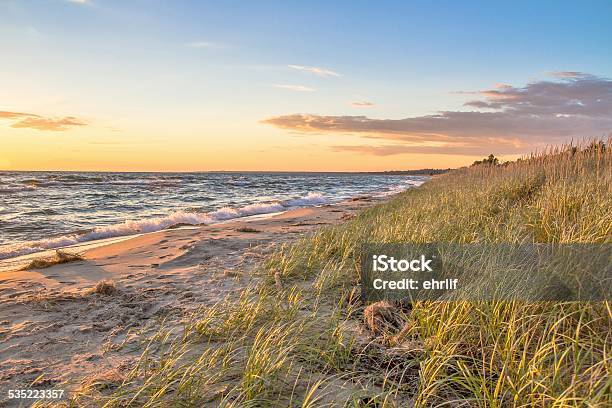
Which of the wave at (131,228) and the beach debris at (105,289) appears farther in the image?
the wave at (131,228)

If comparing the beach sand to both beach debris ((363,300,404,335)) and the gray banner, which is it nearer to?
beach debris ((363,300,404,335))

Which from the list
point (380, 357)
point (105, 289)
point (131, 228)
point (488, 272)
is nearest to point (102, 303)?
point (105, 289)

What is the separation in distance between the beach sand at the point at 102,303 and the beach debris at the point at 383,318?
1836mm

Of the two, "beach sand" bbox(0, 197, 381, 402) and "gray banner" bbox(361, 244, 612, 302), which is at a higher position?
"gray banner" bbox(361, 244, 612, 302)

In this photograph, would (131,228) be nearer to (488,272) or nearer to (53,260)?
(53,260)

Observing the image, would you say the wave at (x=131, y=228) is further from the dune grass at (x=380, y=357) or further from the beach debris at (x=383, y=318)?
the beach debris at (x=383, y=318)

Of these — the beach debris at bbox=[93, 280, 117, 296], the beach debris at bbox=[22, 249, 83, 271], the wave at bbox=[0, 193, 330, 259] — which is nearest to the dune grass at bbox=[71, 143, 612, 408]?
the beach debris at bbox=[93, 280, 117, 296]

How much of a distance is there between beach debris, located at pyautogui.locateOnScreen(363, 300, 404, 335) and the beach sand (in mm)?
1836

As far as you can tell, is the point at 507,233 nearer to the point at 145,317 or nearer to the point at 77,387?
the point at 145,317

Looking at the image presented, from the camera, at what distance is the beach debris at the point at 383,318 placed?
138 inches

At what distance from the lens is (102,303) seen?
16.1ft

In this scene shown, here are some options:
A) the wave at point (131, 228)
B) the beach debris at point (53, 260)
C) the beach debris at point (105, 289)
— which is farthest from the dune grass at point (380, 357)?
the wave at point (131, 228)

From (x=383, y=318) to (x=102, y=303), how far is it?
11.5 ft

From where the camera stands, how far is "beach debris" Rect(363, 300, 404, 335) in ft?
11.5
